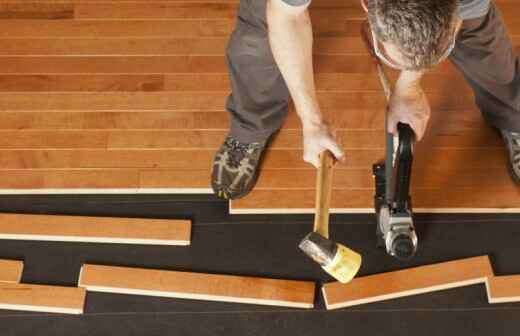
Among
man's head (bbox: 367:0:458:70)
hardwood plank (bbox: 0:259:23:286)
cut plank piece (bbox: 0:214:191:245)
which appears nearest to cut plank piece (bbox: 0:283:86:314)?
hardwood plank (bbox: 0:259:23:286)

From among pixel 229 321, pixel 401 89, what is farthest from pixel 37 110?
Answer: pixel 401 89

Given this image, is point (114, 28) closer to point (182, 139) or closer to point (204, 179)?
point (182, 139)

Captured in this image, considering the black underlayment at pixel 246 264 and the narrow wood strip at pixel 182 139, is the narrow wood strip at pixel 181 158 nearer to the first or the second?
the narrow wood strip at pixel 182 139

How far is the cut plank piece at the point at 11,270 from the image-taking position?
210cm

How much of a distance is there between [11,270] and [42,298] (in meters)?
0.15

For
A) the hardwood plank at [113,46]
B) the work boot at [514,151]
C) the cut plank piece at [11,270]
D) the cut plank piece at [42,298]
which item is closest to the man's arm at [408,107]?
the work boot at [514,151]

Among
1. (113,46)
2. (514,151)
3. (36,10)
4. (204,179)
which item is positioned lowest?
(204,179)

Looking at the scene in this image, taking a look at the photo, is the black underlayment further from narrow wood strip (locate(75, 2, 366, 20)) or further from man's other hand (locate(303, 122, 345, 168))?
narrow wood strip (locate(75, 2, 366, 20))

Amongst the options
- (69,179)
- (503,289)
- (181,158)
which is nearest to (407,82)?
(503,289)

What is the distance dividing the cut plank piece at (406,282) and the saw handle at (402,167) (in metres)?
0.40

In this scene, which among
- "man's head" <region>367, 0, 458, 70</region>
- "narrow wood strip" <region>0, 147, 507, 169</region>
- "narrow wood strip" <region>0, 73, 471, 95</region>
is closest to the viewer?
"man's head" <region>367, 0, 458, 70</region>

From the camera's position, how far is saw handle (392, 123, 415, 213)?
5.32 ft

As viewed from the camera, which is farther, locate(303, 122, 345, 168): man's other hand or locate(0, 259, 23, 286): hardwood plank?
locate(0, 259, 23, 286): hardwood plank

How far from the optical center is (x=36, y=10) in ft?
8.39
